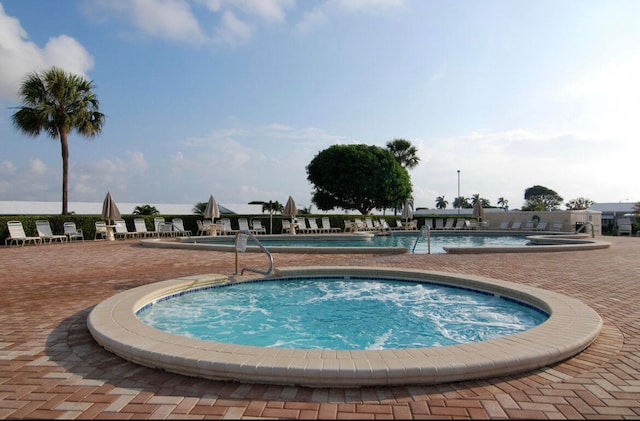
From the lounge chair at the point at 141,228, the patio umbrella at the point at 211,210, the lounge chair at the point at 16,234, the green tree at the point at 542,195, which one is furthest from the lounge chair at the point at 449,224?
the green tree at the point at 542,195

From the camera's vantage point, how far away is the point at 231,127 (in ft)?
73.1

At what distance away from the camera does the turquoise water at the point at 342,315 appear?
5066mm

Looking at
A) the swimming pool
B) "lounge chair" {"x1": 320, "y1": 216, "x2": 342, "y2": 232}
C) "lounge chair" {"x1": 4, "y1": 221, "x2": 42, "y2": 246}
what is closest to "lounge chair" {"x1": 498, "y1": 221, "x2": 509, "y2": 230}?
"lounge chair" {"x1": 320, "y1": 216, "x2": 342, "y2": 232}

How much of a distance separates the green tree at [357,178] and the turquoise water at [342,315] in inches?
1184

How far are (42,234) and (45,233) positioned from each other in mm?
140

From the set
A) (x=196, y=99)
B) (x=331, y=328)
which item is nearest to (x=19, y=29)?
(x=196, y=99)

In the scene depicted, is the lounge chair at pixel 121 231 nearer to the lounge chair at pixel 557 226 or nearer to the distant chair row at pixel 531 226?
the distant chair row at pixel 531 226

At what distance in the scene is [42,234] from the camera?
15.8m

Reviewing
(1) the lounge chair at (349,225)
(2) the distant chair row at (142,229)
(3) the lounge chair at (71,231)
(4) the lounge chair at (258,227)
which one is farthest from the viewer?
(1) the lounge chair at (349,225)

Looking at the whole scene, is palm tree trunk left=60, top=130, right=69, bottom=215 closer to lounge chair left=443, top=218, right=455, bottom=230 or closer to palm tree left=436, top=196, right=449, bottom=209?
lounge chair left=443, top=218, right=455, bottom=230

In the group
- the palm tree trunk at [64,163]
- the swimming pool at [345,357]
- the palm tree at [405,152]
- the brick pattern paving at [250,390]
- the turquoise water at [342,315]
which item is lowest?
the turquoise water at [342,315]

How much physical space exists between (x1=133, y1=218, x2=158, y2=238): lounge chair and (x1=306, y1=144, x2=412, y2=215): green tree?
832 inches

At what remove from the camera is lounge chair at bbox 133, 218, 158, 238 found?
1923 cm

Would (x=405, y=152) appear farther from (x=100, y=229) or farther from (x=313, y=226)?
(x=100, y=229)
